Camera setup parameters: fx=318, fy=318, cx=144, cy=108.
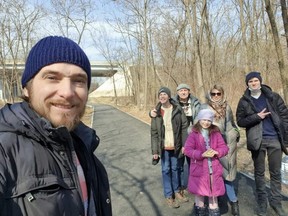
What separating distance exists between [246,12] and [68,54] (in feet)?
55.4

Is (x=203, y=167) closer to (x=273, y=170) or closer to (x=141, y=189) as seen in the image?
(x=273, y=170)

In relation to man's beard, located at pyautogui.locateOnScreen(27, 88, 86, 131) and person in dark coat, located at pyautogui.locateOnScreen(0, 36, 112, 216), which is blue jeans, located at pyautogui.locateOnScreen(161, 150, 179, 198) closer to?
person in dark coat, located at pyautogui.locateOnScreen(0, 36, 112, 216)

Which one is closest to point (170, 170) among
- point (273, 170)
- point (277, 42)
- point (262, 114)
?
point (273, 170)

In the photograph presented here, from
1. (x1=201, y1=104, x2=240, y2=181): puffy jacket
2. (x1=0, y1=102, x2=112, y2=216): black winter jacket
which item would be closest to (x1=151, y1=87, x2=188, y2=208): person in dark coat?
(x1=201, y1=104, x2=240, y2=181): puffy jacket

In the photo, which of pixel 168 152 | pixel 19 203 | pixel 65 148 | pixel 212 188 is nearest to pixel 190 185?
pixel 212 188

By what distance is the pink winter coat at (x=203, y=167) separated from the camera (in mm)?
4383

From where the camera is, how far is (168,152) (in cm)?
571

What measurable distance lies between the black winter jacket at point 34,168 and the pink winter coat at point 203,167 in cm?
316

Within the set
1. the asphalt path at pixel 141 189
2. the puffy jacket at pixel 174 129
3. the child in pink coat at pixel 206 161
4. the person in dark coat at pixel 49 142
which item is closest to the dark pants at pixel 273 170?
the asphalt path at pixel 141 189

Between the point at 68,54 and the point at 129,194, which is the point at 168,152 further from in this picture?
the point at 68,54

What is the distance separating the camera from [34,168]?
4.29 ft

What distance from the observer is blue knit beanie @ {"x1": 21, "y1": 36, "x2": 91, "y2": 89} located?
1.50 metres

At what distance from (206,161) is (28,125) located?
3.43 m

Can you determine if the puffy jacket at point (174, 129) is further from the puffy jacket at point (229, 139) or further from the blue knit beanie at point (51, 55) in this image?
the blue knit beanie at point (51, 55)
